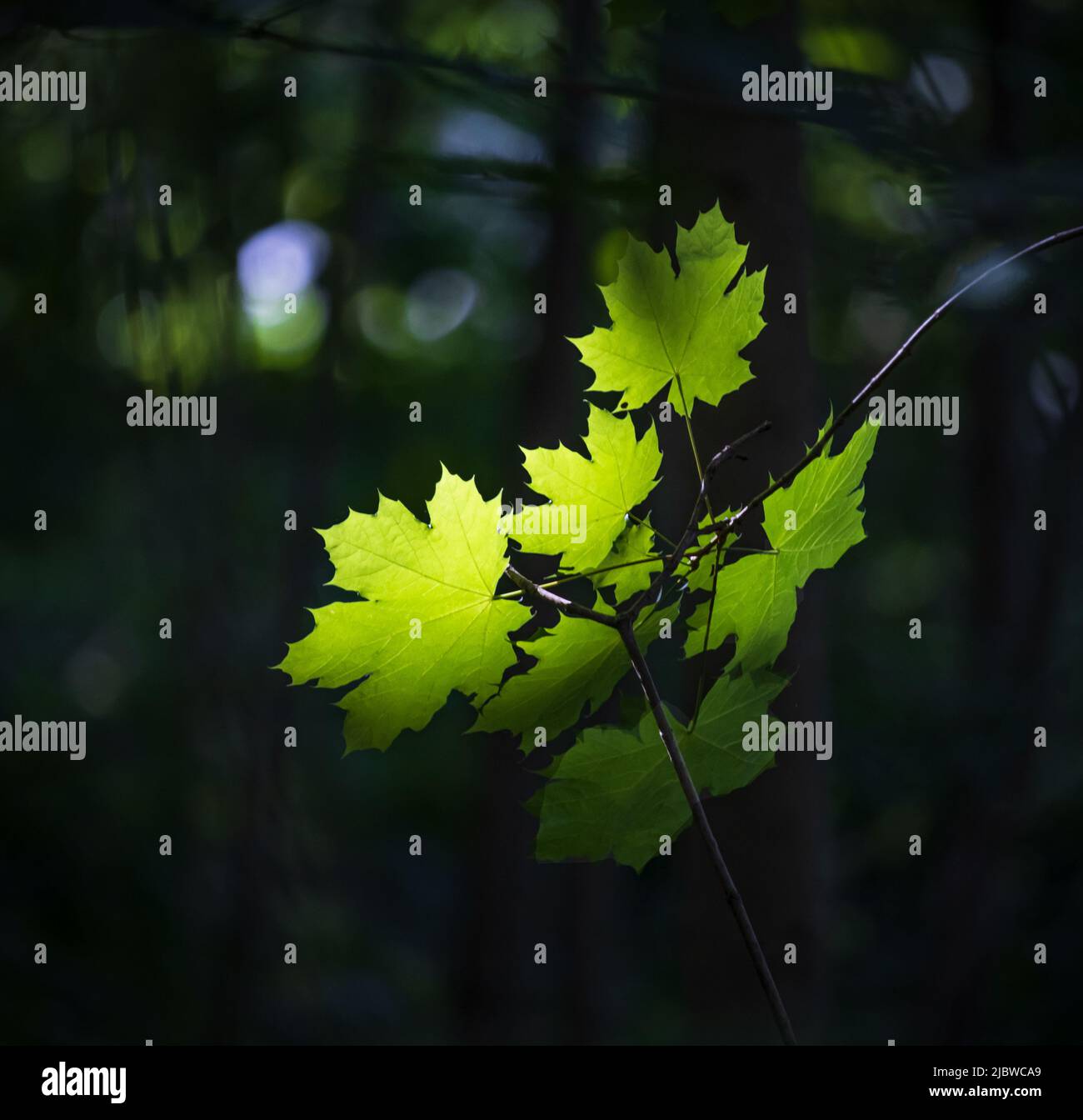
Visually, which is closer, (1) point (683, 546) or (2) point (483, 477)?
(1) point (683, 546)

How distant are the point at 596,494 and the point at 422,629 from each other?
101mm

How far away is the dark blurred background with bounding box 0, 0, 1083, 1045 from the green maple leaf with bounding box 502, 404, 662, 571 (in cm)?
53

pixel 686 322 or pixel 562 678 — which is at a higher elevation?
pixel 686 322

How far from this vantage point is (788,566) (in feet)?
1.49

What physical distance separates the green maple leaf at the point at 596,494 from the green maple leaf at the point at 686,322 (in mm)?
37

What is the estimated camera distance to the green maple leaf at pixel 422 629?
0.42 meters

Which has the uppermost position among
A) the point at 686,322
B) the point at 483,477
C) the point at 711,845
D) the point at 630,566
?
the point at 483,477

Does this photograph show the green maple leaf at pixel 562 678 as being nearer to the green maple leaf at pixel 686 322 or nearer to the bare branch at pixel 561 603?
the bare branch at pixel 561 603

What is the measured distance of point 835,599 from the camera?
634cm

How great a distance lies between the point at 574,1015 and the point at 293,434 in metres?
3.45

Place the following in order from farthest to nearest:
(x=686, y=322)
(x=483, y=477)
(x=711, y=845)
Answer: (x=483, y=477)
(x=686, y=322)
(x=711, y=845)

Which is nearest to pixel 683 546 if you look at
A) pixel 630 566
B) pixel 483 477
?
pixel 630 566

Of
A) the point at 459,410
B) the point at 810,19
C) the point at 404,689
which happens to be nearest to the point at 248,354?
the point at 459,410

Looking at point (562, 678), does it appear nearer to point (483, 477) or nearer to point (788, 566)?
point (788, 566)
